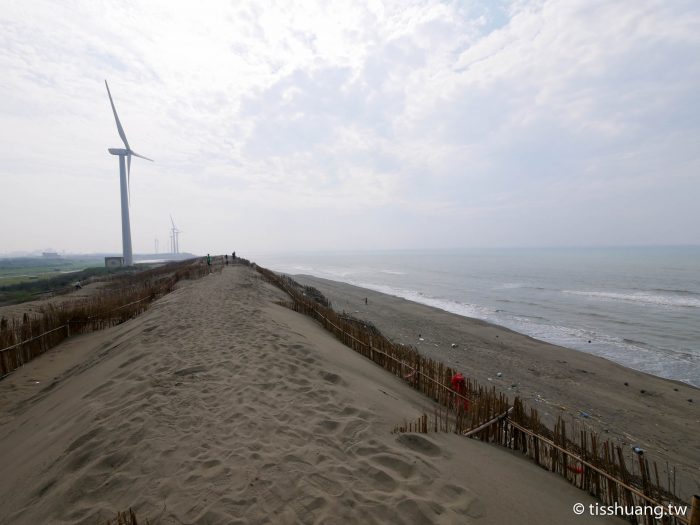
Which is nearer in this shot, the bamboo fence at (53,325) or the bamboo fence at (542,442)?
the bamboo fence at (542,442)

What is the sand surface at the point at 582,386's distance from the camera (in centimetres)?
738

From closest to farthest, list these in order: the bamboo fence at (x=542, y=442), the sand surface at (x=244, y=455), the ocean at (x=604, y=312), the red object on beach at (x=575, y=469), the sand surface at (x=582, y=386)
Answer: the sand surface at (x=244, y=455), the bamboo fence at (x=542, y=442), the red object on beach at (x=575, y=469), the sand surface at (x=582, y=386), the ocean at (x=604, y=312)

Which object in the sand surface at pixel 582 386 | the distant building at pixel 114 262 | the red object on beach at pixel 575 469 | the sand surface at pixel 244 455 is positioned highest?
the distant building at pixel 114 262

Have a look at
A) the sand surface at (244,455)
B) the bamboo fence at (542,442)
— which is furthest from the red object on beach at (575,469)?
the sand surface at (244,455)

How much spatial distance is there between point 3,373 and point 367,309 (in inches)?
689

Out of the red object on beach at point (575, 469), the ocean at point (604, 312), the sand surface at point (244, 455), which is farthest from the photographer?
the ocean at point (604, 312)

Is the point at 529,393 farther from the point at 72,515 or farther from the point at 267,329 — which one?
the point at 72,515

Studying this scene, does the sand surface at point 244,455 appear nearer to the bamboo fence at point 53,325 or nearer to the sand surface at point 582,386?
the bamboo fence at point 53,325

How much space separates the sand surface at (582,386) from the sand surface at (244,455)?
5.29 m

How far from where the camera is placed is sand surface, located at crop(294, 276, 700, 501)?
7383 mm

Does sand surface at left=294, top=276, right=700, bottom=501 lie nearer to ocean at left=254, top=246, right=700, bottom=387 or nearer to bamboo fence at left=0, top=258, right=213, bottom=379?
ocean at left=254, top=246, right=700, bottom=387

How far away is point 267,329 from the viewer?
26.2ft

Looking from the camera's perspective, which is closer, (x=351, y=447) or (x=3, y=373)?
(x=351, y=447)

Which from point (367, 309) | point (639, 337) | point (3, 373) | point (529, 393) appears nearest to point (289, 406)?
point (3, 373)
